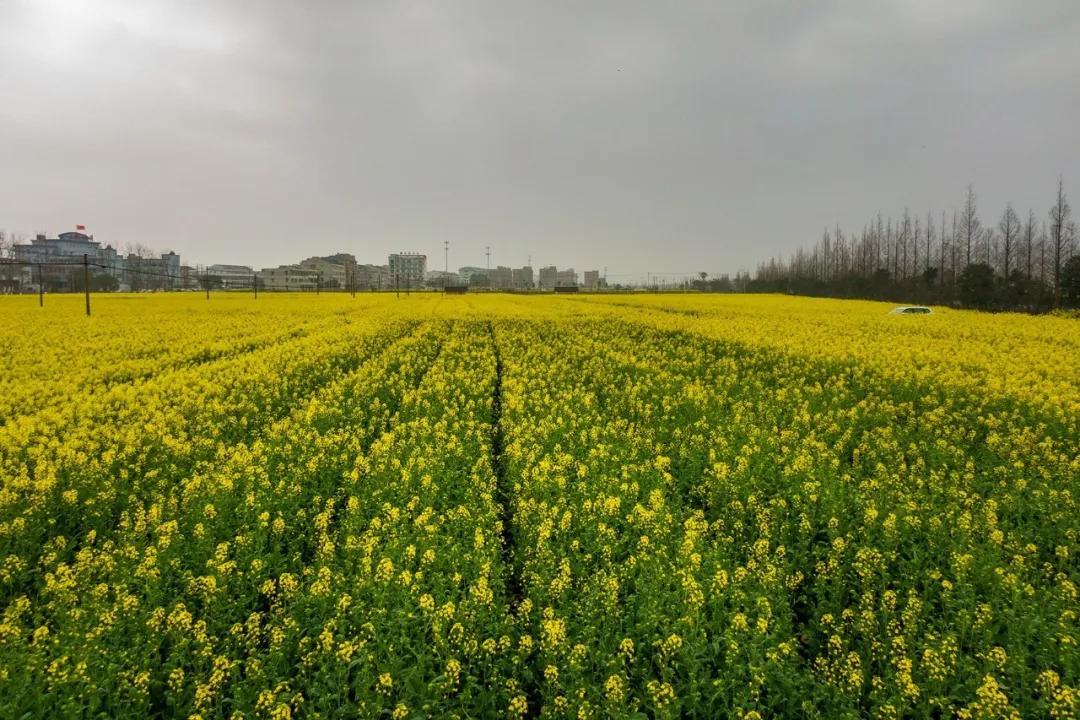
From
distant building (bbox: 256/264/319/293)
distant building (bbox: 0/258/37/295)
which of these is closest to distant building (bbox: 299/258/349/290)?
distant building (bbox: 256/264/319/293)

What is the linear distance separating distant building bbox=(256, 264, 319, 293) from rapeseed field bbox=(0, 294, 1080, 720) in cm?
16281

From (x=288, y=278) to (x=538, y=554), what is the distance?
588 ft

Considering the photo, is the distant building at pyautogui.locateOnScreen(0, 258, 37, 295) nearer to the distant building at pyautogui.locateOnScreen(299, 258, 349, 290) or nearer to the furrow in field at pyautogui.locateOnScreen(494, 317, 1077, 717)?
the distant building at pyautogui.locateOnScreen(299, 258, 349, 290)

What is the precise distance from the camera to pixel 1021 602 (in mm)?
4195

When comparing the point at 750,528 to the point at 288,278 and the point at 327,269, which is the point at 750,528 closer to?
the point at 288,278

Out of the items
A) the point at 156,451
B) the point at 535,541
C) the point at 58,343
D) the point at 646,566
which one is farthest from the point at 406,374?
the point at 58,343

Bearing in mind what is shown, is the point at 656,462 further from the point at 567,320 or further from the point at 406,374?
the point at 567,320

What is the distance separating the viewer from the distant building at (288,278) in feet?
526

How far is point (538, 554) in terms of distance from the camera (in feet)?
16.3

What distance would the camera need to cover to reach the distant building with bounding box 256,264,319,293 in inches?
6314

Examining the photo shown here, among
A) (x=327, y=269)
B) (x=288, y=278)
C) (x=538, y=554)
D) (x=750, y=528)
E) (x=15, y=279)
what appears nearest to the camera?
(x=538, y=554)

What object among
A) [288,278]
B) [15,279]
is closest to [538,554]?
[15,279]

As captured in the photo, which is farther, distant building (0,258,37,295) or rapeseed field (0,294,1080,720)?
distant building (0,258,37,295)

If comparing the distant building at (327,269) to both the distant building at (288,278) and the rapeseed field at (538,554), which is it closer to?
the distant building at (288,278)
